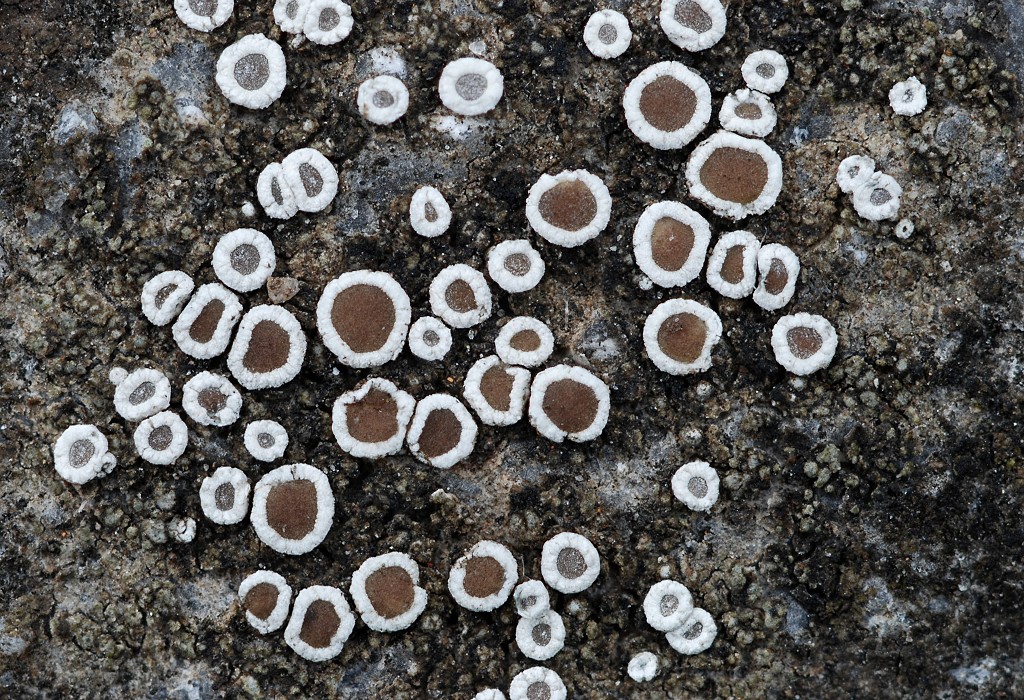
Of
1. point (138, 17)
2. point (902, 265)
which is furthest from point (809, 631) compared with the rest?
point (138, 17)

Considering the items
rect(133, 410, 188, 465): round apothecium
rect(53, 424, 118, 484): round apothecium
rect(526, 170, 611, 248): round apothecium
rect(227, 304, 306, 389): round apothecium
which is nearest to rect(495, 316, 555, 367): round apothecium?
rect(526, 170, 611, 248): round apothecium

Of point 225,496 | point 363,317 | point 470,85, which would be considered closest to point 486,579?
point 225,496

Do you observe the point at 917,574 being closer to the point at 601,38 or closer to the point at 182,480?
the point at 601,38

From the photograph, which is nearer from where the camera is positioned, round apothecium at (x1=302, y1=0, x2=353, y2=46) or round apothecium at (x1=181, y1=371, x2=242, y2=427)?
round apothecium at (x1=181, y1=371, x2=242, y2=427)

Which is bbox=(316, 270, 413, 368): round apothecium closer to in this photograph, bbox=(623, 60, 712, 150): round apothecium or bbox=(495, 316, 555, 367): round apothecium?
bbox=(495, 316, 555, 367): round apothecium

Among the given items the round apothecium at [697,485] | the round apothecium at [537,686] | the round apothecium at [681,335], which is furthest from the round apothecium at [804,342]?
the round apothecium at [537,686]

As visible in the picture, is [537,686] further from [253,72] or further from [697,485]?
[253,72]

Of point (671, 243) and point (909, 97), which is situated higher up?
point (909, 97)

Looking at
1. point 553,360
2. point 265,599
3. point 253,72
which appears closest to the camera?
point 265,599
